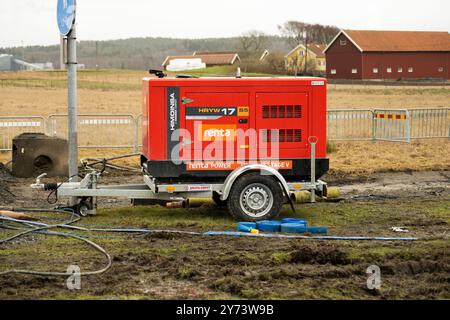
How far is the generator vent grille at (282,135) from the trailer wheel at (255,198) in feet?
2.21

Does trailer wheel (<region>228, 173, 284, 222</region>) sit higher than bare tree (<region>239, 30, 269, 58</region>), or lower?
lower

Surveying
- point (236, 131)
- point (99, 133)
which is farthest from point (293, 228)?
point (99, 133)

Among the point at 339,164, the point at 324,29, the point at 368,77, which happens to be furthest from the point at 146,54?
the point at 339,164

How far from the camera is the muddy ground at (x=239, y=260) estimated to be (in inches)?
330

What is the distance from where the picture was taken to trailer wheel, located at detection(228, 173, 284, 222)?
520 inches

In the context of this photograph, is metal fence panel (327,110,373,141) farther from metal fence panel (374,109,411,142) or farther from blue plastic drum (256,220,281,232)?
blue plastic drum (256,220,281,232)

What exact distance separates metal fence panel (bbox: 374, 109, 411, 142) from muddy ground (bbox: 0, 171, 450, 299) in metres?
10.6

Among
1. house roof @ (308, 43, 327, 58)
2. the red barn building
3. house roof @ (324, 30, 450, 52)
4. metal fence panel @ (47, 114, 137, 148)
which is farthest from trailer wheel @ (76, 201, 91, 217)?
house roof @ (308, 43, 327, 58)

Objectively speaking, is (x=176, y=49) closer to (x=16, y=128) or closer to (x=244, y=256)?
(x=16, y=128)

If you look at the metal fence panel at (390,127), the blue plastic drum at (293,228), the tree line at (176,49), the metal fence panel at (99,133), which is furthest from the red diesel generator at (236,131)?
the tree line at (176,49)

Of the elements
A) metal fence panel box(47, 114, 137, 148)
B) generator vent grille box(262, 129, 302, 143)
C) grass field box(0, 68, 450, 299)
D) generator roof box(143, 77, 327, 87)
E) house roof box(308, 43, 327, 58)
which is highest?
house roof box(308, 43, 327, 58)

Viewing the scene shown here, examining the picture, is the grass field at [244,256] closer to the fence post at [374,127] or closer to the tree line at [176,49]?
the fence post at [374,127]
